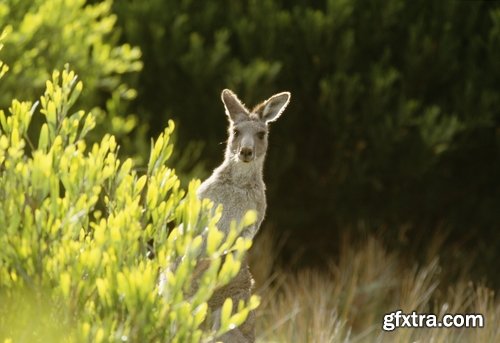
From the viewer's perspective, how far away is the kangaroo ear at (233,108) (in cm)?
564

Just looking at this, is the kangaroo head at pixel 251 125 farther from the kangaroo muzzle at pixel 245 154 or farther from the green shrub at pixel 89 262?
the green shrub at pixel 89 262

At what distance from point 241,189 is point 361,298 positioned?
4.64 meters

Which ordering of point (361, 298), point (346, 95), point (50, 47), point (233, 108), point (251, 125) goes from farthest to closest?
1. point (346, 95)
2. point (361, 298)
3. point (50, 47)
4. point (233, 108)
5. point (251, 125)

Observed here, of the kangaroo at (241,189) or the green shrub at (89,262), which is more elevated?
the kangaroo at (241,189)

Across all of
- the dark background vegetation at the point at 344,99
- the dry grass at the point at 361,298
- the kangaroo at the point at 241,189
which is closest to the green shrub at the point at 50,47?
the dark background vegetation at the point at 344,99

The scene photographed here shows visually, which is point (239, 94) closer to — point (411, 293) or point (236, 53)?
point (236, 53)

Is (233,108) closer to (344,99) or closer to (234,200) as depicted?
(234,200)

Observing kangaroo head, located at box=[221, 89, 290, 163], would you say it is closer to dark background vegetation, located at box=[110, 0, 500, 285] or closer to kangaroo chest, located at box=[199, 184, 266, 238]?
kangaroo chest, located at box=[199, 184, 266, 238]

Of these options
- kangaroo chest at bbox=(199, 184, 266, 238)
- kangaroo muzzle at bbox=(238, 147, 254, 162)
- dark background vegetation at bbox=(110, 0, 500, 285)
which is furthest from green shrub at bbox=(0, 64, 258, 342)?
dark background vegetation at bbox=(110, 0, 500, 285)

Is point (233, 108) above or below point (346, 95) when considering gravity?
below

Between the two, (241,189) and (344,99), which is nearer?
(241,189)

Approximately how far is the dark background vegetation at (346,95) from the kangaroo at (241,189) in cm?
442

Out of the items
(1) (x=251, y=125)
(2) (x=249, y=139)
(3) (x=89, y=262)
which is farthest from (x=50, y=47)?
(3) (x=89, y=262)

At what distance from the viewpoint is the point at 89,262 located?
4.27 meters
